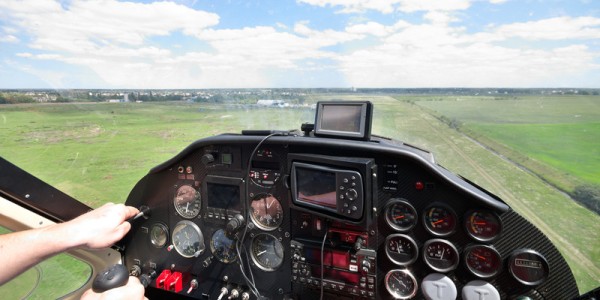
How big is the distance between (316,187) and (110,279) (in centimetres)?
132

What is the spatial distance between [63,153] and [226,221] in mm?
1485

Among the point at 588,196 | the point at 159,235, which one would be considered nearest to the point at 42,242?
the point at 159,235

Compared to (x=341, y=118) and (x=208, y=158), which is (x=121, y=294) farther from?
(x=341, y=118)

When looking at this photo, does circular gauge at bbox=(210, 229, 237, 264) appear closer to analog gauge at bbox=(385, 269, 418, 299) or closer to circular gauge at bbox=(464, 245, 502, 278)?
analog gauge at bbox=(385, 269, 418, 299)

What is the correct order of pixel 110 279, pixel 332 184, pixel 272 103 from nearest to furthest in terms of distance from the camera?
pixel 110 279 → pixel 332 184 → pixel 272 103

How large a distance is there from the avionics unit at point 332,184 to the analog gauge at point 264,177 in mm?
330

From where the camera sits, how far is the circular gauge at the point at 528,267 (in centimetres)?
218

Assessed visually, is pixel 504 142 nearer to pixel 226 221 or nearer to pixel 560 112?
pixel 560 112

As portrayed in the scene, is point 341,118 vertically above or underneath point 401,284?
above

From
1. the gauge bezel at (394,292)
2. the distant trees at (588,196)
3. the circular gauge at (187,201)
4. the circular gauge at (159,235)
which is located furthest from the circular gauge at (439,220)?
the circular gauge at (159,235)

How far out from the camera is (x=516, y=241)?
2229mm

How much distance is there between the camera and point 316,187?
243cm

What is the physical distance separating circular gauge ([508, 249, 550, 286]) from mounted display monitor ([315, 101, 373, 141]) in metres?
1.21

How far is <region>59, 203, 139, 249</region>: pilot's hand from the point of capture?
6.00ft
